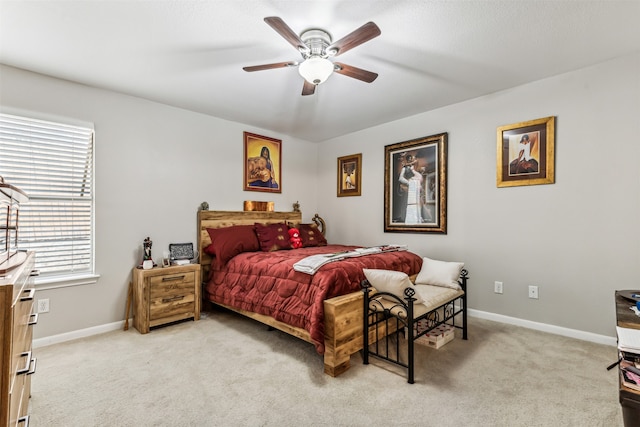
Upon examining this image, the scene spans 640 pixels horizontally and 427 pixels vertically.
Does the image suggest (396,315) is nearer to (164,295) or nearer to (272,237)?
(272,237)

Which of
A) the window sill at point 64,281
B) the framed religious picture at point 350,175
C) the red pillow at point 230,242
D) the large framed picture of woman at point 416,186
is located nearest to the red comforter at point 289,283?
the red pillow at point 230,242

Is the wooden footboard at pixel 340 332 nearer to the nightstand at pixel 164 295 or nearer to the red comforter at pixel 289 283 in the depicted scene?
the red comforter at pixel 289 283

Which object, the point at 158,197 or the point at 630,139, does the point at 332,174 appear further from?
the point at 630,139

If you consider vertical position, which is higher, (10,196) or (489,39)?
(489,39)

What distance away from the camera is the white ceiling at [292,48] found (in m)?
2.05

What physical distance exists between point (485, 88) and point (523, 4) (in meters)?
1.37

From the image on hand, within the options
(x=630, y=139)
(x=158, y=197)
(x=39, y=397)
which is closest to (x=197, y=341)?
(x=39, y=397)

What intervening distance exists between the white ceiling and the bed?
1.76 metres

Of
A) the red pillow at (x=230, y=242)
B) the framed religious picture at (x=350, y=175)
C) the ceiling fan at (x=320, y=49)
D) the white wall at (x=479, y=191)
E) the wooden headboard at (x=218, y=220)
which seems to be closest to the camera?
the ceiling fan at (x=320, y=49)

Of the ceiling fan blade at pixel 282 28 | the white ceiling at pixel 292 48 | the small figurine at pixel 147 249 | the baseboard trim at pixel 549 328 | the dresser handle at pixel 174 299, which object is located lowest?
the baseboard trim at pixel 549 328

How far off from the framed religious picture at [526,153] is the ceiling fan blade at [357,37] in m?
2.21

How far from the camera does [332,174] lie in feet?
17.3

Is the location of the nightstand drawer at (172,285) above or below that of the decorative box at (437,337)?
above

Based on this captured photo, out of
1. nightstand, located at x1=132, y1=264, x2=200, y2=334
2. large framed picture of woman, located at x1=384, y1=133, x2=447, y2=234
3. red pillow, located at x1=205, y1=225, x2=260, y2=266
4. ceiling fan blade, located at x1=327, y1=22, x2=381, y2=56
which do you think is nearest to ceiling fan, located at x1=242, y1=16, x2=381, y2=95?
ceiling fan blade, located at x1=327, y1=22, x2=381, y2=56
